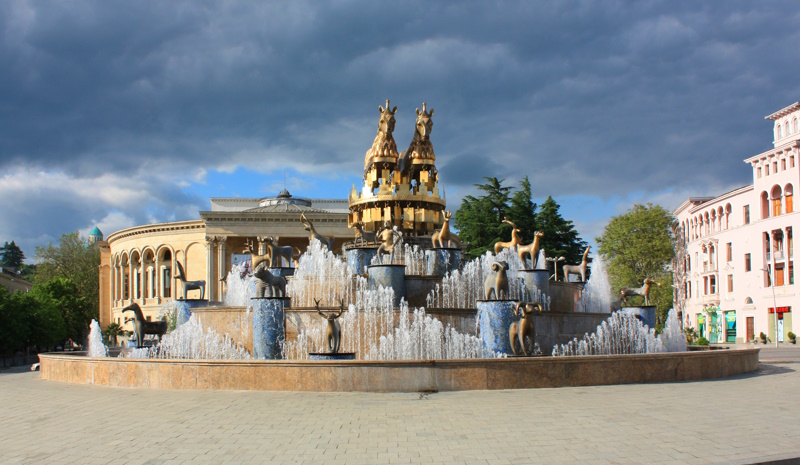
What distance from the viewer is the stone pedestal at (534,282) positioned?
2209 centimetres

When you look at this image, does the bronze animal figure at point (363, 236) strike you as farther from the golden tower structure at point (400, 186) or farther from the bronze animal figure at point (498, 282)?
the bronze animal figure at point (498, 282)

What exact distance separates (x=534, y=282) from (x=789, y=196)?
41358mm

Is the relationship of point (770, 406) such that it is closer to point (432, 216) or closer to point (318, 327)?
point (318, 327)

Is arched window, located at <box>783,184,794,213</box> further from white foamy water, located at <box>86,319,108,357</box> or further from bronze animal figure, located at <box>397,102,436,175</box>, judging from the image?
white foamy water, located at <box>86,319,108,357</box>

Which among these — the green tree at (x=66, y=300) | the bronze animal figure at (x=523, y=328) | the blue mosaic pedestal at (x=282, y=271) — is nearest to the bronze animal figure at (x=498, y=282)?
the bronze animal figure at (x=523, y=328)

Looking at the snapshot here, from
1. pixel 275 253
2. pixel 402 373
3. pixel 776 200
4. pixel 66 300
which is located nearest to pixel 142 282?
pixel 66 300

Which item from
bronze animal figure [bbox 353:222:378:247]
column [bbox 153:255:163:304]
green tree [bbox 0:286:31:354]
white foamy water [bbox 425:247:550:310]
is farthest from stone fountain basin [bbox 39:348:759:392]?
column [bbox 153:255:163:304]

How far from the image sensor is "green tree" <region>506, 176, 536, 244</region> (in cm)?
4928

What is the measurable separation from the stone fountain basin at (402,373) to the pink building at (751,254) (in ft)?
140

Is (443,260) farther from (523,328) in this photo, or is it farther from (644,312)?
(523,328)

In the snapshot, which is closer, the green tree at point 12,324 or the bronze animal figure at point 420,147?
the bronze animal figure at point 420,147

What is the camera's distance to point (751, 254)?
58.7m

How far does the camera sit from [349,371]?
46.9ft

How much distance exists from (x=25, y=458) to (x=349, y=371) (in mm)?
6468
